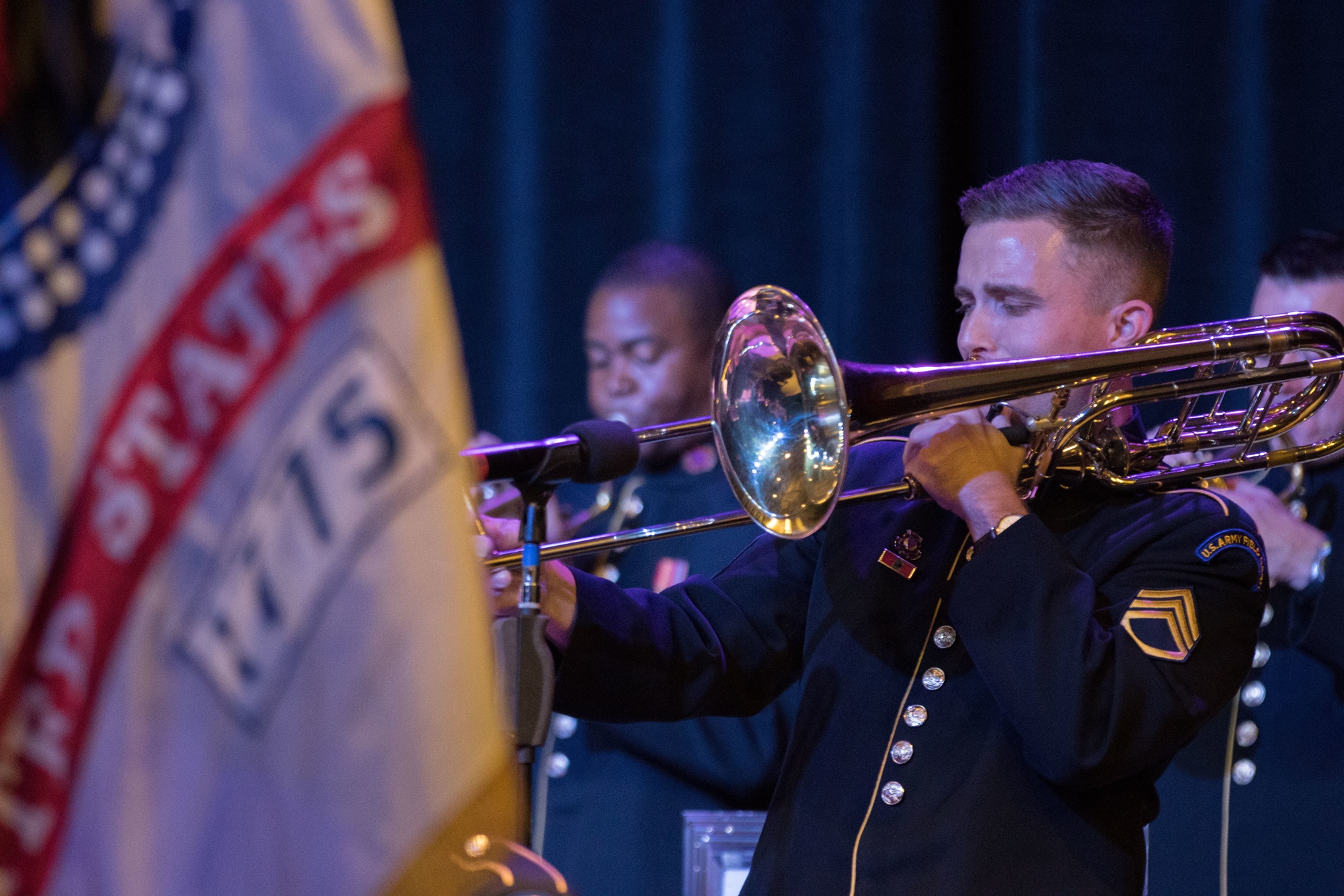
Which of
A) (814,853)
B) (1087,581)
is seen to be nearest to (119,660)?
(814,853)

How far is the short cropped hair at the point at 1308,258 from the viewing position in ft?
8.90

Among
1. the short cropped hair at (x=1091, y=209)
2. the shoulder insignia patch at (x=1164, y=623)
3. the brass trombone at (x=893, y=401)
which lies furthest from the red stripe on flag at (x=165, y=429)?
the short cropped hair at (x=1091, y=209)

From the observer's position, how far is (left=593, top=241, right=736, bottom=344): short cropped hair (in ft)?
10.6

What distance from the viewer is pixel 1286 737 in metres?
2.67

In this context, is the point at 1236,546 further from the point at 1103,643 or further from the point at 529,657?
the point at 529,657

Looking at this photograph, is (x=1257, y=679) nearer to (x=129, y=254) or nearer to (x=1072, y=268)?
(x=1072, y=268)

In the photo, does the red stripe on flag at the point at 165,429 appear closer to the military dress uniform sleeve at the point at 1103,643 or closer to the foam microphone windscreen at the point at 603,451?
the foam microphone windscreen at the point at 603,451

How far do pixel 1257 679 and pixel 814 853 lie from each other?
139cm

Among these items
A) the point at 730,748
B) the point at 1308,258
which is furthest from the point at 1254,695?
the point at 730,748

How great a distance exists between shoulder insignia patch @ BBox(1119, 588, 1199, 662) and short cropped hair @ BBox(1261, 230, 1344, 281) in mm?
1293

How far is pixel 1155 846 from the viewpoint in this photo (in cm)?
273

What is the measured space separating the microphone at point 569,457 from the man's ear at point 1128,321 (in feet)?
2.82

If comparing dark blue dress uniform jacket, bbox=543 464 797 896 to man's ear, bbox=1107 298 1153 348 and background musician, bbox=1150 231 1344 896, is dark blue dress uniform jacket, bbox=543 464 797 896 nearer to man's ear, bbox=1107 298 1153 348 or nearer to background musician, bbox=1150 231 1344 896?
background musician, bbox=1150 231 1344 896

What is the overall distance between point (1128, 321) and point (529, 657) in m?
1.07
